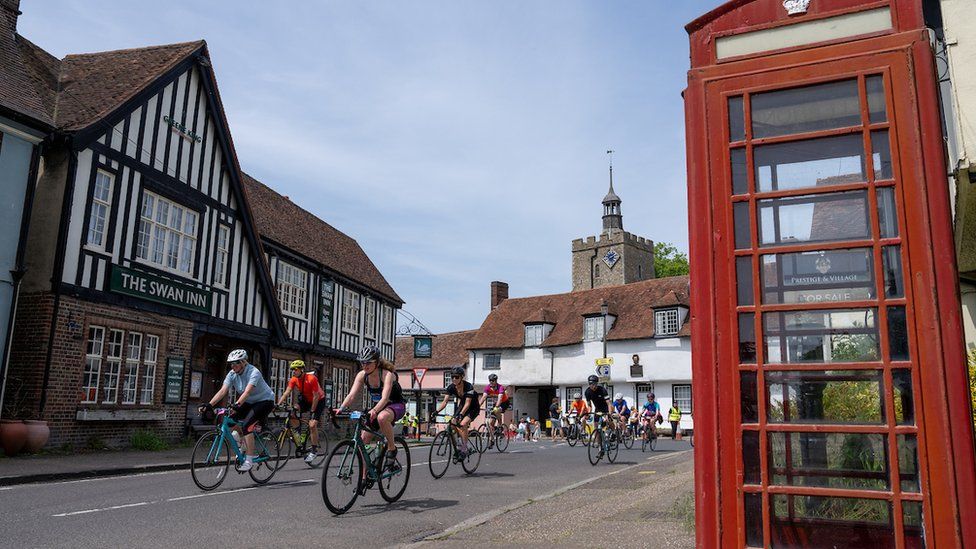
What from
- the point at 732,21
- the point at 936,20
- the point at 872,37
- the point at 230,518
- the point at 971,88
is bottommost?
the point at 230,518

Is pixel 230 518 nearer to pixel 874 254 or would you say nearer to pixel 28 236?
pixel 874 254

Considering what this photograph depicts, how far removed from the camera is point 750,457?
4.20m

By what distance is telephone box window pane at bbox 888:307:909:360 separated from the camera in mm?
3896

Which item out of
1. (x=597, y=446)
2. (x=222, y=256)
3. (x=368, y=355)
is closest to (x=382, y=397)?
(x=368, y=355)

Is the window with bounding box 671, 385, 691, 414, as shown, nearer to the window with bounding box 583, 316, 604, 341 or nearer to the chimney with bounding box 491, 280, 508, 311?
the window with bounding box 583, 316, 604, 341

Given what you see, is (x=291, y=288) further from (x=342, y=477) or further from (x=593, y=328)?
(x=593, y=328)

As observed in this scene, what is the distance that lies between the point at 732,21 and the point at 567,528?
14.7ft

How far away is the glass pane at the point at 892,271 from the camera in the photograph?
395 cm

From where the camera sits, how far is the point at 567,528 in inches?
259

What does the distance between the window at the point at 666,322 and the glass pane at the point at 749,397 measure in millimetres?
36056

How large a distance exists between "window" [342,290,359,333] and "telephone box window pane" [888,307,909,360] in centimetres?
2550

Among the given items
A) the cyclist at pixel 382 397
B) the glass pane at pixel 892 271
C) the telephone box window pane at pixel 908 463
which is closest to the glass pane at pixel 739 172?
the glass pane at pixel 892 271

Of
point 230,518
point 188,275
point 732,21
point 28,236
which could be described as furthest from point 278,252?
point 732,21

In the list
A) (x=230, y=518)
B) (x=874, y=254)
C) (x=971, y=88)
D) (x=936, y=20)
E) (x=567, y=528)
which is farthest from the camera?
(x=936, y=20)
